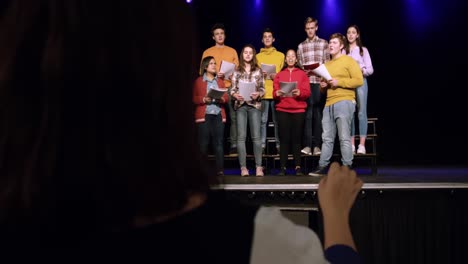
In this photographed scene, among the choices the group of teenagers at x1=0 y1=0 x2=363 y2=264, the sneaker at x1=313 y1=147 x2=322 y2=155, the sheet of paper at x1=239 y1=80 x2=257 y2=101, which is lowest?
the sneaker at x1=313 y1=147 x2=322 y2=155

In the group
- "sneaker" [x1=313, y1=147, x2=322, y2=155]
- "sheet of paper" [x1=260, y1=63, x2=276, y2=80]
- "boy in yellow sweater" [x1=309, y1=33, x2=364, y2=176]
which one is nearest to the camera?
"boy in yellow sweater" [x1=309, y1=33, x2=364, y2=176]

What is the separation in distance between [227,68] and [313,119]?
106 cm

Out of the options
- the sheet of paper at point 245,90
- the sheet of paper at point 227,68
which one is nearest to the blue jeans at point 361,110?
the sheet of paper at point 245,90

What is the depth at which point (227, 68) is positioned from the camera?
419 cm

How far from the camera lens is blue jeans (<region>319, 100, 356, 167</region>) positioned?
12.6 feet

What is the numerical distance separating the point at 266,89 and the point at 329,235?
Answer: 3.99 metres

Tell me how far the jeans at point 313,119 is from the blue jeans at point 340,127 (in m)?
0.54

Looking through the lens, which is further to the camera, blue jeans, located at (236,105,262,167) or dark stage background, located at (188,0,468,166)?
dark stage background, located at (188,0,468,166)

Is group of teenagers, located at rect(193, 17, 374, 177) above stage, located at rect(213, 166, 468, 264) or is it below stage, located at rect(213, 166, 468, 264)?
above

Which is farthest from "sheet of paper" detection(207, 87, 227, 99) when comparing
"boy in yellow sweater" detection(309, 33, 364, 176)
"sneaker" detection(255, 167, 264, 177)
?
"boy in yellow sweater" detection(309, 33, 364, 176)

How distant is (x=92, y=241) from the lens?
18.9 inches

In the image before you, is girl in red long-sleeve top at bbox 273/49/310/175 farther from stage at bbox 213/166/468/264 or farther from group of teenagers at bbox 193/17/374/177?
stage at bbox 213/166/468/264

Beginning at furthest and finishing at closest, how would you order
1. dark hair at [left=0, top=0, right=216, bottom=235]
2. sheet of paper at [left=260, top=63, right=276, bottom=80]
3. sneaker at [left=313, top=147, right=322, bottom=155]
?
sneaker at [left=313, top=147, right=322, bottom=155] → sheet of paper at [left=260, top=63, right=276, bottom=80] → dark hair at [left=0, top=0, right=216, bottom=235]

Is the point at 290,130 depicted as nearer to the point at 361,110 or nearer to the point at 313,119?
the point at 313,119
